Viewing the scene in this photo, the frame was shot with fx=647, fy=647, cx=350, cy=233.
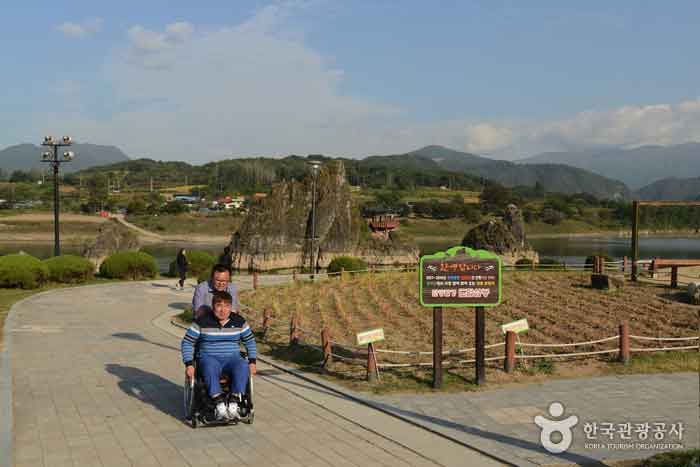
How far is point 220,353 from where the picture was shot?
7680mm

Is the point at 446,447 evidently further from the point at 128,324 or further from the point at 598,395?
the point at 128,324

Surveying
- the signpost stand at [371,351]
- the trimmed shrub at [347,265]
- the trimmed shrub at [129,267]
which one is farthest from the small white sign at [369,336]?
the trimmed shrub at [347,265]

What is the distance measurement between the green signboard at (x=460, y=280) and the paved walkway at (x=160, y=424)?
6.64 feet

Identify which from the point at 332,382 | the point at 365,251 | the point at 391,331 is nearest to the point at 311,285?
the point at 391,331

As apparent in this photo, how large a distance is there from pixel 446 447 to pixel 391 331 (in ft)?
26.0

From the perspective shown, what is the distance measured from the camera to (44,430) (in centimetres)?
759

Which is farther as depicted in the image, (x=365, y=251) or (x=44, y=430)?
(x=365, y=251)

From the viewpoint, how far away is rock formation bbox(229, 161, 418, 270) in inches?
1887

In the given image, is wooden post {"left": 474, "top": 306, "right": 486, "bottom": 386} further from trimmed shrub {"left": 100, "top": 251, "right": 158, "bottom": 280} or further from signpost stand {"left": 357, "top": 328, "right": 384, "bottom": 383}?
trimmed shrub {"left": 100, "top": 251, "right": 158, "bottom": 280}

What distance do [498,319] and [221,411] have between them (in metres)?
10.6

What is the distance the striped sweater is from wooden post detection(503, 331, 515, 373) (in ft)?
15.2

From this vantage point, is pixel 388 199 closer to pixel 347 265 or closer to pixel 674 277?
pixel 347 265

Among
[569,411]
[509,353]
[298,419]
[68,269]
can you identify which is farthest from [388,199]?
[298,419]

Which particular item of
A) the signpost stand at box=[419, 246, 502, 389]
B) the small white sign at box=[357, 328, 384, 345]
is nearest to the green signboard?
the signpost stand at box=[419, 246, 502, 389]
